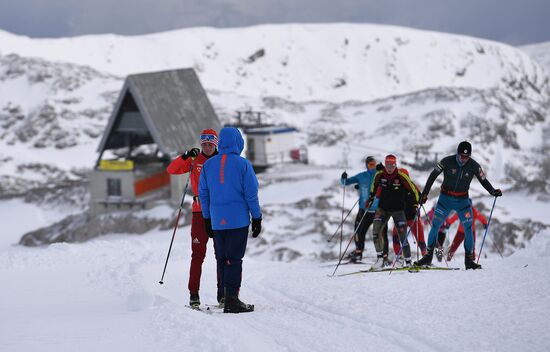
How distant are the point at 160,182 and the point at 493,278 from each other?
28866 millimetres

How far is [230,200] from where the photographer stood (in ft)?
23.6

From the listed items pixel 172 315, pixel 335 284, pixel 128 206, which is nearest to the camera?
pixel 172 315

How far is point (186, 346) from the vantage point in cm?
575

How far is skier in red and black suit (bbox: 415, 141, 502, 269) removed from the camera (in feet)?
34.8

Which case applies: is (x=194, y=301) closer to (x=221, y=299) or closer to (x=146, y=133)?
(x=221, y=299)

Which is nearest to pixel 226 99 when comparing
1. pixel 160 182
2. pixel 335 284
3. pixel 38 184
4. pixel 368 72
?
pixel 38 184

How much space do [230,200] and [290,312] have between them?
5.40 feet

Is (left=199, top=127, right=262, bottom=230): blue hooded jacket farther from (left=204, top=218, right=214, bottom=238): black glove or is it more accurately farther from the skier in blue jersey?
the skier in blue jersey

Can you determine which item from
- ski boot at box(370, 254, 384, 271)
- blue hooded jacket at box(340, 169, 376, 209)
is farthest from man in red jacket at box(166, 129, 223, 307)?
blue hooded jacket at box(340, 169, 376, 209)

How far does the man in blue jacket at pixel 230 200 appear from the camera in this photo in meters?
7.17

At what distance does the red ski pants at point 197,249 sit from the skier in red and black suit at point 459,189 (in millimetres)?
4489

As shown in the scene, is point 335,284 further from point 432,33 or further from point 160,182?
point 432,33

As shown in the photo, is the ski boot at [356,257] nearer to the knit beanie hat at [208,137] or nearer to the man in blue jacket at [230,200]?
the knit beanie hat at [208,137]

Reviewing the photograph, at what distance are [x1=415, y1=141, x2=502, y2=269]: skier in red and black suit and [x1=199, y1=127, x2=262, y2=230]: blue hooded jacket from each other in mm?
4629
